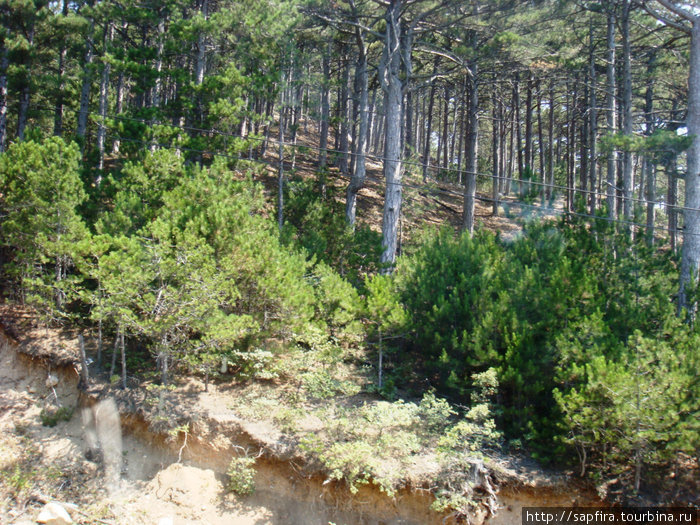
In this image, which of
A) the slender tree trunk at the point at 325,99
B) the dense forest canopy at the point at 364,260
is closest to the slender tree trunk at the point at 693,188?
the dense forest canopy at the point at 364,260

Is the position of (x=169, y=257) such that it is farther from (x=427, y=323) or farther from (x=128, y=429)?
(x=427, y=323)

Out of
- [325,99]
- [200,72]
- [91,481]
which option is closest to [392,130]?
[200,72]

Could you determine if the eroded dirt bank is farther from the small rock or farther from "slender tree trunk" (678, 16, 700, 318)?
"slender tree trunk" (678, 16, 700, 318)

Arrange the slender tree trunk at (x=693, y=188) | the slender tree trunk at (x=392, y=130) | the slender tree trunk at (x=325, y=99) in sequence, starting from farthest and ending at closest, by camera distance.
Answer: the slender tree trunk at (x=325, y=99), the slender tree trunk at (x=392, y=130), the slender tree trunk at (x=693, y=188)

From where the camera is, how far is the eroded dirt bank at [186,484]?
873 centimetres

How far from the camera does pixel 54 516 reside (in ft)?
29.1

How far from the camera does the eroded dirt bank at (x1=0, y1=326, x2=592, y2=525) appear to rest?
8734 millimetres

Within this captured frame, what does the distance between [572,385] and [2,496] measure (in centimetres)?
1060

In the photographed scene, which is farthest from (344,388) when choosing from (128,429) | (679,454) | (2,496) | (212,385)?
(2,496)

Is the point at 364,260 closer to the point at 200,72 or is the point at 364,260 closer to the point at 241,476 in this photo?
the point at 241,476

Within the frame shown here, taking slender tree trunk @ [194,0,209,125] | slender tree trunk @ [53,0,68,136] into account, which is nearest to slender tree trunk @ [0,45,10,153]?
slender tree trunk @ [53,0,68,136]

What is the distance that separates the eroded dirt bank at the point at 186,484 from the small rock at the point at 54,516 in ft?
0.75

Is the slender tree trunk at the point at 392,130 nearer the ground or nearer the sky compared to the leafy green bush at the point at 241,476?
nearer the sky

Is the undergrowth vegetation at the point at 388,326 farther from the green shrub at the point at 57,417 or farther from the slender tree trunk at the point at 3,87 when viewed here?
the slender tree trunk at the point at 3,87
